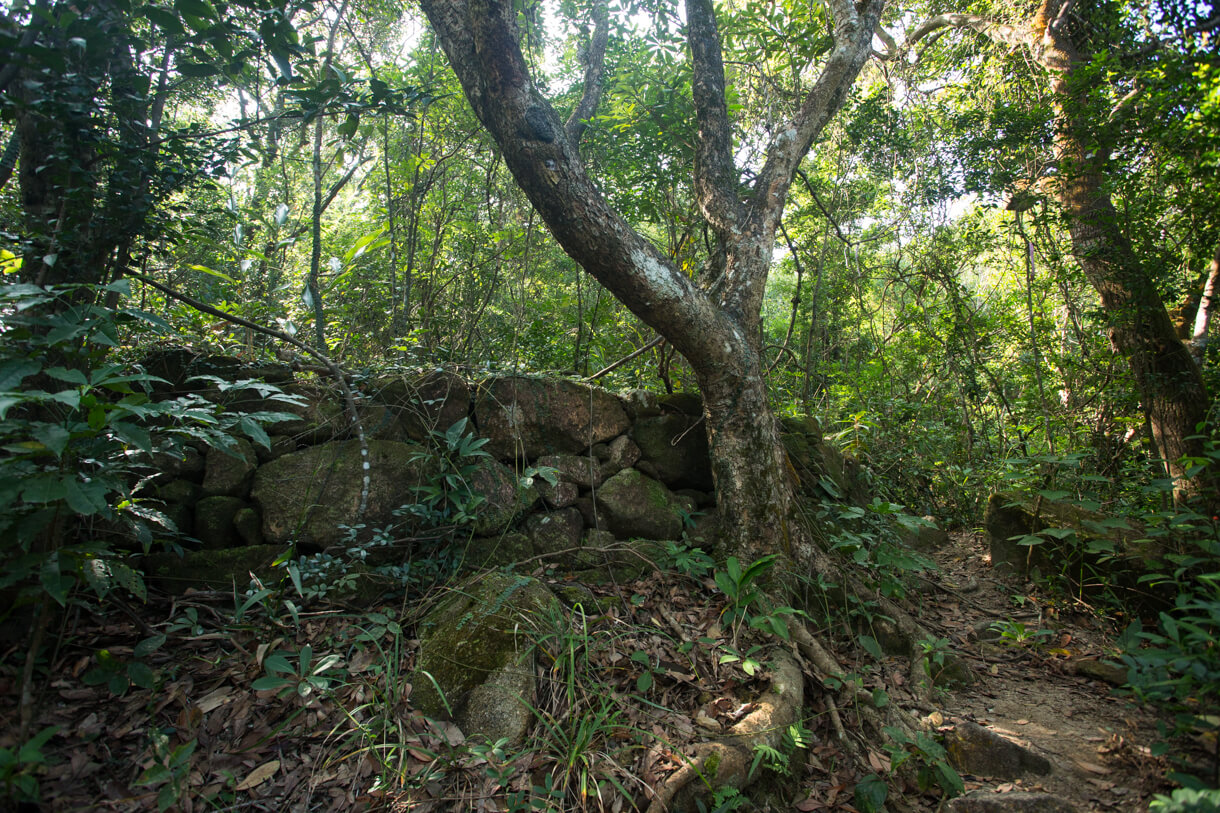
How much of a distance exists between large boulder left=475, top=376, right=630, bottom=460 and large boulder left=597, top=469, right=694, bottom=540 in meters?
0.34

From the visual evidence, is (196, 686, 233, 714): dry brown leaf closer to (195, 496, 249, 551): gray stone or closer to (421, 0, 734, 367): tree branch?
(195, 496, 249, 551): gray stone

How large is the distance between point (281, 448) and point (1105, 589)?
16.7ft

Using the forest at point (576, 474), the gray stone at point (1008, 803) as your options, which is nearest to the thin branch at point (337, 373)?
the forest at point (576, 474)

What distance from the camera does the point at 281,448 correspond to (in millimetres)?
3135

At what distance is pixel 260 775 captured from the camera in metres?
2.02

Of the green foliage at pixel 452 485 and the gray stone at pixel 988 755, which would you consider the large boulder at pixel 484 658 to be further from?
the gray stone at pixel 988 755

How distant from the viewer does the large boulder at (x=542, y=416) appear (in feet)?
11.7

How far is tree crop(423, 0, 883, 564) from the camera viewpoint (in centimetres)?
292

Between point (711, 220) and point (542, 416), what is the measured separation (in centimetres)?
196

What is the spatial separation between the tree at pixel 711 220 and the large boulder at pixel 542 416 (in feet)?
2.37

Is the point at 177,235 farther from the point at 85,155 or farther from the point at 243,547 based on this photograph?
the point at 243,547

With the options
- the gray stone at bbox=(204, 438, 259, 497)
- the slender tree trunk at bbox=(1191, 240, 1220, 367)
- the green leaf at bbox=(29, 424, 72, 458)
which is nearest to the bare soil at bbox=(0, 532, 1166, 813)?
the gray stone at bbox=(204, 438, 259, 497)

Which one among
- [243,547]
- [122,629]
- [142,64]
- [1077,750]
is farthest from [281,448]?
[1077,750]

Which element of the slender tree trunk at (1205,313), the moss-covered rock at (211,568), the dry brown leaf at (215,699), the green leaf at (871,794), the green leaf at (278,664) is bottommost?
the green leaf at (871,794)
